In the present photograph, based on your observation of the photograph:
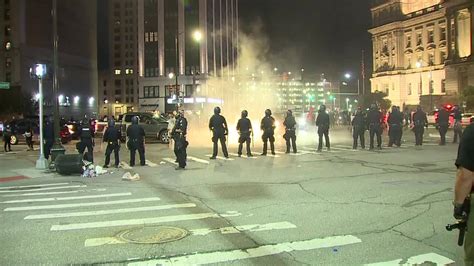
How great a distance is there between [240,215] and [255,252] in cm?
214

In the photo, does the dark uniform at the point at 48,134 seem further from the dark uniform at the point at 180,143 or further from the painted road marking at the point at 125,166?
the dark uniform at the point at 180,143

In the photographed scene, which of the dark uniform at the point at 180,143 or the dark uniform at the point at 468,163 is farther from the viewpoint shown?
the dark uniform at the point at 180,143

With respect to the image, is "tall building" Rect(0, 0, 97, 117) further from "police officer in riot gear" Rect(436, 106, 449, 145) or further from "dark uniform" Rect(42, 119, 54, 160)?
"police officer in riot gear" Rect(436, 106, 449, 145)

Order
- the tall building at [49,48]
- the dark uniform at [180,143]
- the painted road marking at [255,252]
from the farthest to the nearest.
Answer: the tall building at [49,48]
the dark uniform at [180,143]
the painted road marking at [255,252]

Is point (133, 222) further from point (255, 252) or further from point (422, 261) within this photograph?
point (422, 261)

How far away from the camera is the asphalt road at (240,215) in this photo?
588 cm

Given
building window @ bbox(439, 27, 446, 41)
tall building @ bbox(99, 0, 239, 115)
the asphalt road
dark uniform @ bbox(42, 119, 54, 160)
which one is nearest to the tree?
building window @ bbox(439, 27, 446, 41)

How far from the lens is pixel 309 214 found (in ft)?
26.2

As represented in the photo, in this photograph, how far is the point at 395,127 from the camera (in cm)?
2161

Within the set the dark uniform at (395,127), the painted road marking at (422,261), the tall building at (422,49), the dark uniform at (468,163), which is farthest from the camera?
the tall building at (422,49)

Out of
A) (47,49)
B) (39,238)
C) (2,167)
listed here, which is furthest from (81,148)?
(47,49)

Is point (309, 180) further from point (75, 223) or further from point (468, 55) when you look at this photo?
point (468, 55)

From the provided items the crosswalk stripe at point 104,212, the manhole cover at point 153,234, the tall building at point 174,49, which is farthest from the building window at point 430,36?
the manhole cover at point 153,234

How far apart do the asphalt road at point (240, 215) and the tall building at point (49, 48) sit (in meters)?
77.7
